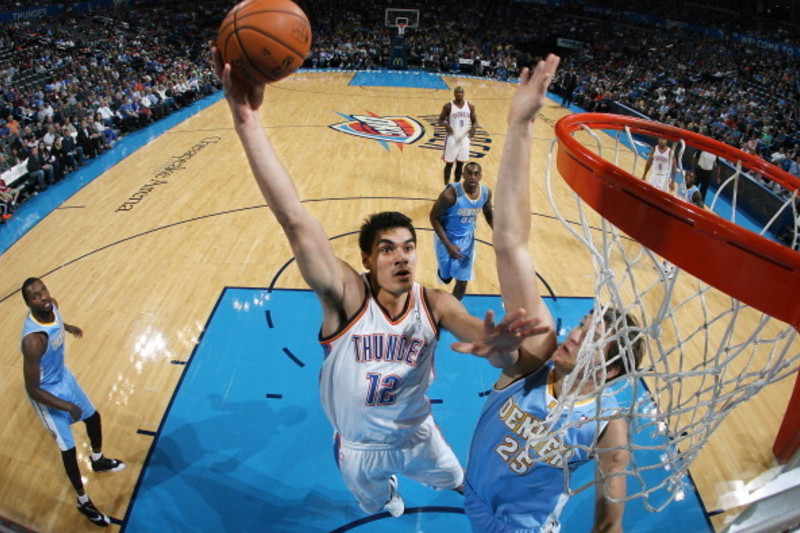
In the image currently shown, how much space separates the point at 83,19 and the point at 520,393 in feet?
91.6

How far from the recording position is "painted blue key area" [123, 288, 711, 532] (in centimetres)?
325

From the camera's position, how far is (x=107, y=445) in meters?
3.71

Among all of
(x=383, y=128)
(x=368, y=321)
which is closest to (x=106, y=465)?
(x=368, y=321)

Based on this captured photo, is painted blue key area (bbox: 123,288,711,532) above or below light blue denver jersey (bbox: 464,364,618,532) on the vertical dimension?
below

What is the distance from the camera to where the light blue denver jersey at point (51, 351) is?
9.50 ft

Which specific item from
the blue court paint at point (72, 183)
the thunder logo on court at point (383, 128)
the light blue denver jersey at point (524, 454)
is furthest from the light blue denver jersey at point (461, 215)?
the thunder logo on court at point (383, 128)

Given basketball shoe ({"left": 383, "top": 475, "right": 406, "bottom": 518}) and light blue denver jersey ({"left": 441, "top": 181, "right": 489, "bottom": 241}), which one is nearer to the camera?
basketball shoe ({"left": 383, "top": 475, "right": 406, "bottom": 518})

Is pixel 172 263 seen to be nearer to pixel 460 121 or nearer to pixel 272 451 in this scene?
pixel 272 451

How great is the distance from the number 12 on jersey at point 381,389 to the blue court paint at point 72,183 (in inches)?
252

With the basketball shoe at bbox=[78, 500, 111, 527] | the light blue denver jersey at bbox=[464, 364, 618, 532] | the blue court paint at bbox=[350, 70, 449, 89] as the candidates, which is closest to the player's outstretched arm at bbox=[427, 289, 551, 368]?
the light blue denver jersey at bbox=[464, 364, 618, 532]

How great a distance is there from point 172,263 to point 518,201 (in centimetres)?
541

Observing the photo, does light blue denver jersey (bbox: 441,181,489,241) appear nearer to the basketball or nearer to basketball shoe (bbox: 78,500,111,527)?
the basketball

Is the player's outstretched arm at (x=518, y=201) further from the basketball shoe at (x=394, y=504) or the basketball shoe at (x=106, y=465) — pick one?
the basketball shoe at (x=106, y=465)

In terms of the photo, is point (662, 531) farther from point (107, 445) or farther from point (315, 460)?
point (107, 445)
